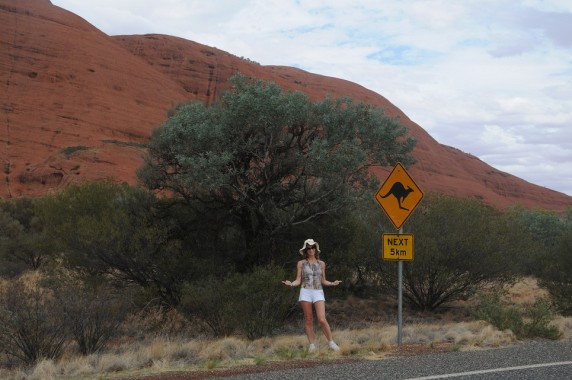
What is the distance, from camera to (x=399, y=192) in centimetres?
1005

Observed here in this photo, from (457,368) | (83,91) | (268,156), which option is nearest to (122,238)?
(268,156)

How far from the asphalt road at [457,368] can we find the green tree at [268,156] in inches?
323

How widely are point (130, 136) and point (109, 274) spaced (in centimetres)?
4171

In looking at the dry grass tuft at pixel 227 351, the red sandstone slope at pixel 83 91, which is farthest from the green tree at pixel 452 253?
the red sandstone slope at pixel 83 91

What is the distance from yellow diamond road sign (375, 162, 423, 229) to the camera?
9945mm

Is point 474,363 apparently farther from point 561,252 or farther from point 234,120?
point 561,252

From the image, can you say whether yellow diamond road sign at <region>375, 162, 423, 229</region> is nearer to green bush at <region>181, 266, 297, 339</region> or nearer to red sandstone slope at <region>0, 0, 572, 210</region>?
green bush at <region>181, 266, 297, 339</region>

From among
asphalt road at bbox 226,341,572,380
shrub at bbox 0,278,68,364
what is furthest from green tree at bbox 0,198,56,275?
asphalt road at bbox 226,341,572,380

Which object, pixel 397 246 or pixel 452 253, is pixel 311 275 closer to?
pixel 397 246

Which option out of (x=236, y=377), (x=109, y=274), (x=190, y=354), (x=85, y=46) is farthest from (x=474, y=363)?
(x=85, y=46)

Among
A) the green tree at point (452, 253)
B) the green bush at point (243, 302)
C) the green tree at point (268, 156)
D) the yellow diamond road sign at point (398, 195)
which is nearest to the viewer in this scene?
the yellow diamond road sign at point (398, 195)

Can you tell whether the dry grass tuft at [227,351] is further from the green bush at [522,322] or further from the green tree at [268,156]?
the green tree at [268,156]

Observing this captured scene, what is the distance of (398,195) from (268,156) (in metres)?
6.66

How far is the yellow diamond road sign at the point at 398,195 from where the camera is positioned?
9945mm
